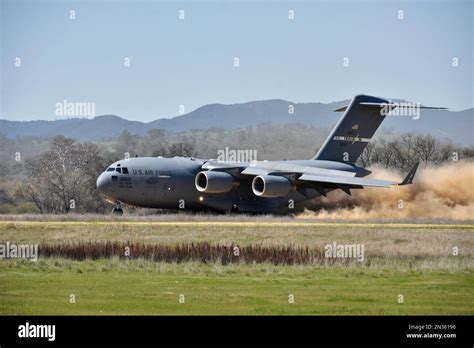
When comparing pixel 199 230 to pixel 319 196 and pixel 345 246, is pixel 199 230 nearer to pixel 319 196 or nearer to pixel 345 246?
pixel 345 246

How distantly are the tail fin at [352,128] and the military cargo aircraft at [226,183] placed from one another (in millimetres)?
545

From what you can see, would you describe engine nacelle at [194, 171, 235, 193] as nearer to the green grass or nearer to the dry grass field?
the dry grass field

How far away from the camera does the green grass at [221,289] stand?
20453mm

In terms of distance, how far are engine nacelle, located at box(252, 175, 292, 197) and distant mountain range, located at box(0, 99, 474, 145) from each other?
89719mm

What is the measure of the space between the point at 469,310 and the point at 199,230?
19.5 m

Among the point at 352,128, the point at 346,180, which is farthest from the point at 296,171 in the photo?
the point at 352,128

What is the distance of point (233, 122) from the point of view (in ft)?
609

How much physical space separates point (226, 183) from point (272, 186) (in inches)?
96.3
